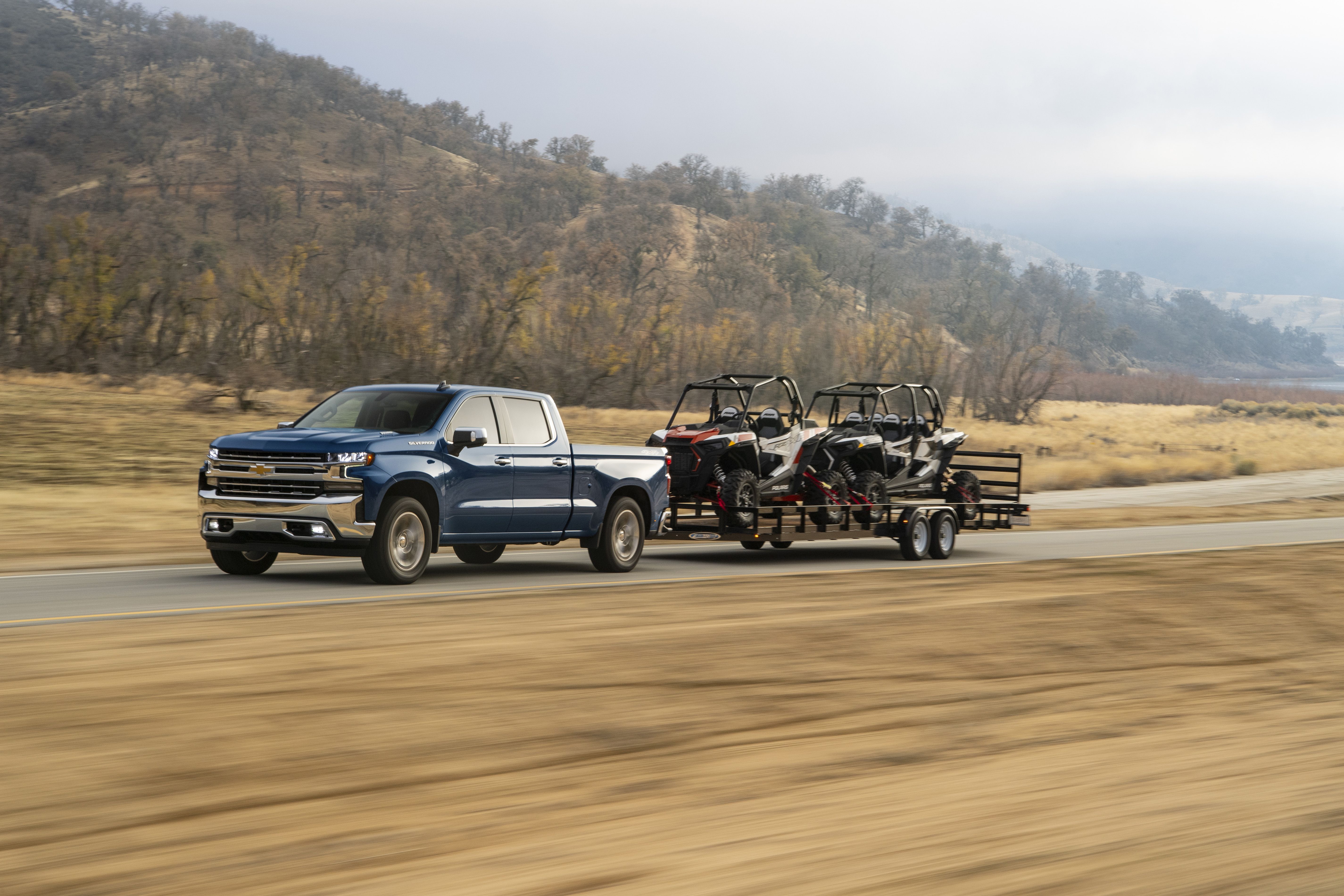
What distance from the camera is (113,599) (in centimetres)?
1150

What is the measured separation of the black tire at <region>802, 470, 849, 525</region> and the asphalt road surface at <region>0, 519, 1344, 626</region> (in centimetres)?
Result: 62

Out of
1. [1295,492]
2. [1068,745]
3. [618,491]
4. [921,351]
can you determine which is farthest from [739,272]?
[1068,745]

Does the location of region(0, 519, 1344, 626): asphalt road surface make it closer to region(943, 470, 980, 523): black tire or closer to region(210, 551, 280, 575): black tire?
region(210, 551, 280, 575): black tire

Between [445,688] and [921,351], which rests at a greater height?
[921,351]

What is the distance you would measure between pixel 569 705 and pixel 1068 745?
2852 millimetres

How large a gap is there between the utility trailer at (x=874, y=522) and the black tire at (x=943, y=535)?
1 centimetres

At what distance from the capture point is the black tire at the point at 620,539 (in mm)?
15305

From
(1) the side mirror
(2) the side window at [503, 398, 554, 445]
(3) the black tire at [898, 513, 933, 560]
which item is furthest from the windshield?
(3) the black tire at [898, 513, 933, 560]

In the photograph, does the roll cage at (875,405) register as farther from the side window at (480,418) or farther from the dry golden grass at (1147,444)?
the dry golden grass at (1147,444)

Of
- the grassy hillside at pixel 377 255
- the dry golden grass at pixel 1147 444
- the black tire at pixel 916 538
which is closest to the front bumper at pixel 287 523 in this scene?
the black tire at pixel 916 538

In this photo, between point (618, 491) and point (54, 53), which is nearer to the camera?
point (618, 491)

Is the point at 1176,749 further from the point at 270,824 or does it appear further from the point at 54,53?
the point at 54,53

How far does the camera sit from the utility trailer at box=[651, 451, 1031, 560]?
55.6 feet

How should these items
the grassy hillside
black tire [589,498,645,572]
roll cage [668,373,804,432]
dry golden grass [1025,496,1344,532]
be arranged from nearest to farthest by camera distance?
black tire [589,498,645,572], roll cage [668,373,804,432], dry golden grass [1025,496,1344,532], the grassy hillside
